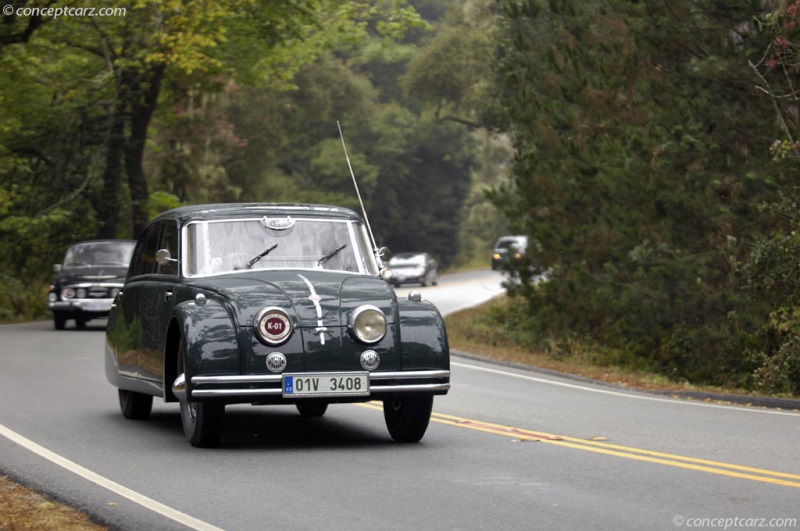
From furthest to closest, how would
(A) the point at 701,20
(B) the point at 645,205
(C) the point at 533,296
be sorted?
(C) the point at 533,296
(B) the point at 645,205
(A) the point at 701,20

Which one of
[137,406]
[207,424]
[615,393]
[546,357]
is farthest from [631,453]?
→ [546,357]

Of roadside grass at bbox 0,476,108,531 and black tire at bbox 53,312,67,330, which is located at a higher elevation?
roadside grass at bbox 0,476,108,531

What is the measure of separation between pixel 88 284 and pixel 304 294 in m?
18.9

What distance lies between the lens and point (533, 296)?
2880 cm

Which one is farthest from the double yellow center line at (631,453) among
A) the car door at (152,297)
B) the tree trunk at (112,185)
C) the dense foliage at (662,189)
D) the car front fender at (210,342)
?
the tree trunk at (112,185)

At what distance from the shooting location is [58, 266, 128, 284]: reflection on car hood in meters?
29.2

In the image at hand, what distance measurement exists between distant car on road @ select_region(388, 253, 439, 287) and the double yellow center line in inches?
1790

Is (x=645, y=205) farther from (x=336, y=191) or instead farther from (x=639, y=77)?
(x=336, y=191)

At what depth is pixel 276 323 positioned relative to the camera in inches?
424

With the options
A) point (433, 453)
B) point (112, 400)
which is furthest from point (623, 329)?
point (433, 453)

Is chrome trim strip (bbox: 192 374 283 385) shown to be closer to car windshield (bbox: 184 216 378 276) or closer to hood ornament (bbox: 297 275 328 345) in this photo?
hood ornament (bbox: 297 275 328 345)

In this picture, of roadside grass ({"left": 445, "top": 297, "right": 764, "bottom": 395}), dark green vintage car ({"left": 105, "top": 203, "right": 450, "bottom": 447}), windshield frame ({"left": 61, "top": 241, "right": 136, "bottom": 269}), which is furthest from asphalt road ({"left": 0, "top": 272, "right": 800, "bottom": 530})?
windshield frame ({"left": 61, "top": 241, "right": 136, "bottom": 269})

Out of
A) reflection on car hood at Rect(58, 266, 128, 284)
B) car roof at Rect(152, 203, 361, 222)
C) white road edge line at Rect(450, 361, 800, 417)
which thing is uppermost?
car roof at Rect(152, 203, 361, 222)

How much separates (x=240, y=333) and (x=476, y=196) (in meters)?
81.1
